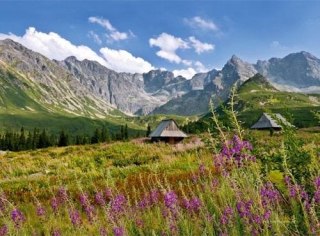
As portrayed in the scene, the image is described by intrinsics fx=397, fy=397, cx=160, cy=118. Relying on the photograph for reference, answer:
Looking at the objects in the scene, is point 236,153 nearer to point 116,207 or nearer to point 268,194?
point 268,194

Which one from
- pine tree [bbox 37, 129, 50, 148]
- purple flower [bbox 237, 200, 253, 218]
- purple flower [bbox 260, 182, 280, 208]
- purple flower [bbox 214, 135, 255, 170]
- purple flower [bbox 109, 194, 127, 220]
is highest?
purple flower [bbox 214, 135, 255, 170]

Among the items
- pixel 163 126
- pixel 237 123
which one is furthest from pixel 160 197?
pixel 163 126

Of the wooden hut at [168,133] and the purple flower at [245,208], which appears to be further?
the wooden hut at [168,133]

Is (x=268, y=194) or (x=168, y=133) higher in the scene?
(x=168, y=133)

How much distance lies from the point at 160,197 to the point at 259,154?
594 cm

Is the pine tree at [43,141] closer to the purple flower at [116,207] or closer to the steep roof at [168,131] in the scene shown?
the steep roof at [168,131]

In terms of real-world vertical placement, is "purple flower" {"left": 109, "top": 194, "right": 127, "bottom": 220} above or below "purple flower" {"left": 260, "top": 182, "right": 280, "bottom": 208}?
below

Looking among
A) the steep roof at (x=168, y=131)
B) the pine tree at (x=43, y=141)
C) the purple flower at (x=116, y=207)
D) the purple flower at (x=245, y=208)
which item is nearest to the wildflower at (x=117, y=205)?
the purple flower at (x=116, y=207)

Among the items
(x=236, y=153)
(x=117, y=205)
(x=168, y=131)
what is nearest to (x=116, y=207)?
(x=117, y=205)

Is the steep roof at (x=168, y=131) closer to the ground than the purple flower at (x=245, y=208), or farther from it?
farther from it

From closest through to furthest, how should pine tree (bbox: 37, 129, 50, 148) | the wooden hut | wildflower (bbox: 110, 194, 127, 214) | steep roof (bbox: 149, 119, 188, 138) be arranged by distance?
1. wildflower (bbox: 110, 194, 127, 214)
2. the wooden hut
3. steep roof (bbox: 149, 119, 188, 138)
4. pine tree (bbox: 37, 129, 50, 148)

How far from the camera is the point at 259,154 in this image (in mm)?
5984

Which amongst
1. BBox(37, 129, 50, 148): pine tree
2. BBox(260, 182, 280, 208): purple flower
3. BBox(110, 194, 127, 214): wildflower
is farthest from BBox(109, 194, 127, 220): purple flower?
BBox(37, 129, 50, 148): pine tree

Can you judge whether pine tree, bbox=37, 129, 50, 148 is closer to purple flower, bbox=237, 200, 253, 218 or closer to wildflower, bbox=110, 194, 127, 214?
wildflower, bbox=110, 194, 127, 214
